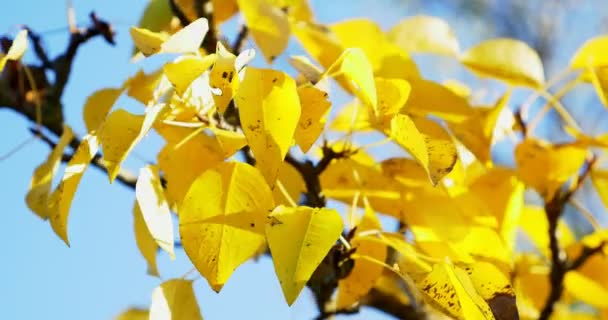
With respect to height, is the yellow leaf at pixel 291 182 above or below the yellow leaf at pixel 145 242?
above

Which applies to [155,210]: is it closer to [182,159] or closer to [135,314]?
[182,159]

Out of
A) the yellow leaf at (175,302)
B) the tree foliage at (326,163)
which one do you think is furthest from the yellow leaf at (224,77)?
the yellow leaf at (175,302)

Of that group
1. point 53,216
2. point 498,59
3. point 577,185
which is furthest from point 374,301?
point 53,216

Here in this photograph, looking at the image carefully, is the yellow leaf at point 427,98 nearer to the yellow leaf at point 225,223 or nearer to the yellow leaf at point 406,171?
the yellow leaf at point 406,171

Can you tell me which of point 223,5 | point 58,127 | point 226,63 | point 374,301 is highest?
point 226,63

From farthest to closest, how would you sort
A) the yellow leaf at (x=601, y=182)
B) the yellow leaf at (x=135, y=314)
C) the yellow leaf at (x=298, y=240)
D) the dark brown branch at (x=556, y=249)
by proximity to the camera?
the yellow leaf at (x=135, y=314), the dark brown branch at (x=556, y=249), the yellow leaf at (x=601, y=182), the yellow leaf at (x=298, y=240)

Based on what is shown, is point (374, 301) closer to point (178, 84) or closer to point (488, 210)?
point (488, 210)

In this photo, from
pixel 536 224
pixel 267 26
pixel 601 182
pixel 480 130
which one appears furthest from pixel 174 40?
pixel 536 224

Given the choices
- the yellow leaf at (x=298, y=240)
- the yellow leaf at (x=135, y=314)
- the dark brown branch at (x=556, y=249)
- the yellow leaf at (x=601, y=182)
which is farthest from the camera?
the yellow leaf at (x=135, y=314)
